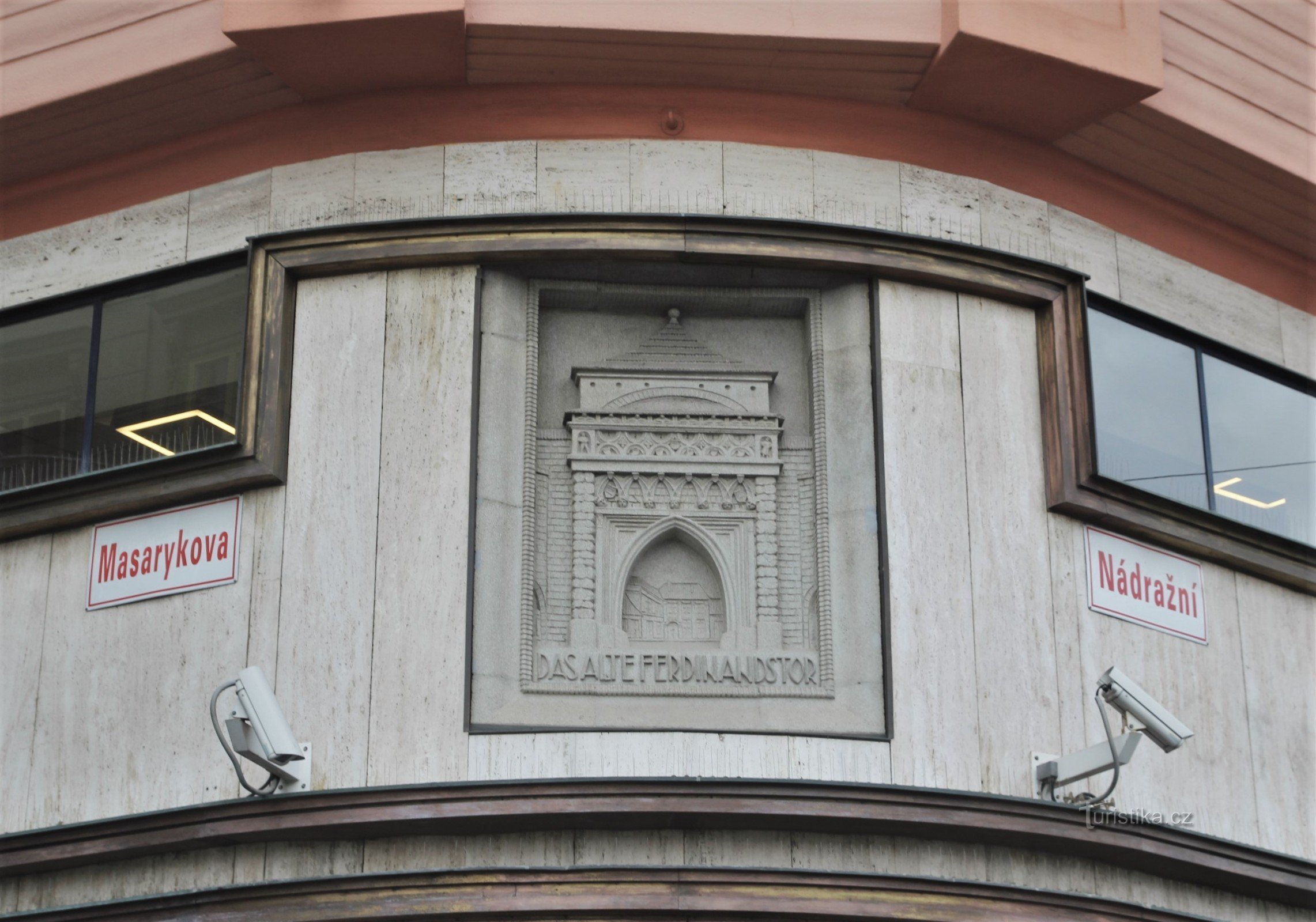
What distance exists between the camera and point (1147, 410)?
37.6 ft

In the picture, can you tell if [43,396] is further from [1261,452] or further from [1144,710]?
[1261,452]

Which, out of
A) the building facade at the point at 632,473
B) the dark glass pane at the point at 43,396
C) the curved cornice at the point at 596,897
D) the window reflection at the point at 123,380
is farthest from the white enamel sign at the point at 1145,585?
the dark glass pane at the point at 43,396

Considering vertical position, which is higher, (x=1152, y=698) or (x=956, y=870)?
(x=1152, y=698)

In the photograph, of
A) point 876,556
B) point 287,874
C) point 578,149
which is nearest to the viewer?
point 287,874

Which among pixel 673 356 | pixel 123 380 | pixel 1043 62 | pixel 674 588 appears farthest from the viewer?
pixel 123 380

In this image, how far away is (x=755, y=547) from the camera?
10344 millimetres

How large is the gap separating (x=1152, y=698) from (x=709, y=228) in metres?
3.66

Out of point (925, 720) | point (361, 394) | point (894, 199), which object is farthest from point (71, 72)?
point (925, 720)

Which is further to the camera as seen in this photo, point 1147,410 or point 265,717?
point 1147,410

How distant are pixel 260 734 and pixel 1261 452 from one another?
22.6ft

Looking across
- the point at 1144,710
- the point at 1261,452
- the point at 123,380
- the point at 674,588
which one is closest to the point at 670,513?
the point at 674,588

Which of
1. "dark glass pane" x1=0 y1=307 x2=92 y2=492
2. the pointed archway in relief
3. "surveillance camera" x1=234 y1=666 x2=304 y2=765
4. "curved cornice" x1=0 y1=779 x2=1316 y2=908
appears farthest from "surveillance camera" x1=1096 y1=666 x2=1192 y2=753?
"dark glass pane" x1=0 y1=307 x2=92 y2=492

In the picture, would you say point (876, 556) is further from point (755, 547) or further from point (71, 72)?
point (71, 72)

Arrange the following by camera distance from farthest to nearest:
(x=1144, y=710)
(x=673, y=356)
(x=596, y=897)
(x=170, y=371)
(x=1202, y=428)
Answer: (x=1202, y=428)
(x=170, y=371)
(x=673, y=356)
(x=1144, y=710)
(x=596, y=897)
